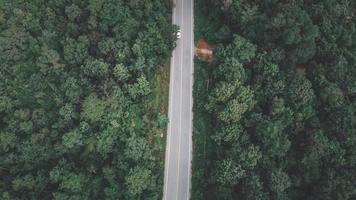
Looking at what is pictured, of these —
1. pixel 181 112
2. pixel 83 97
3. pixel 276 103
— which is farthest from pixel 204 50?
pixel 83 97

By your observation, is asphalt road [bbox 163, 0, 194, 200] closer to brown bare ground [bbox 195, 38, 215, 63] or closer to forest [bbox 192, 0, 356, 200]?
brown bare ground [bbox 195, 38, 215, 63]

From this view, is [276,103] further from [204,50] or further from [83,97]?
[83,97]

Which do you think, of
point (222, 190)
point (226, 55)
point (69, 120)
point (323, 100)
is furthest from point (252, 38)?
point (69, 120)

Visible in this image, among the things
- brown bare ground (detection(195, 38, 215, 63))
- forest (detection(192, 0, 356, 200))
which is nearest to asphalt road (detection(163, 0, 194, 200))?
brown bare ground (detection(195, 38, 215, 63))

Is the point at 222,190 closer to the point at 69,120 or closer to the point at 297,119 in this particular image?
the point at 297,119

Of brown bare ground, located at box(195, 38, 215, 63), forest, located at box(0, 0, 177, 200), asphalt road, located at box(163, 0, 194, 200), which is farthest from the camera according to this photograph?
brown bare ground, located at box(195, 38, 215, 63)

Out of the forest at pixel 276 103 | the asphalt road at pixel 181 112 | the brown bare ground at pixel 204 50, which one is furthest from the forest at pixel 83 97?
the forest at pixel 276 103
